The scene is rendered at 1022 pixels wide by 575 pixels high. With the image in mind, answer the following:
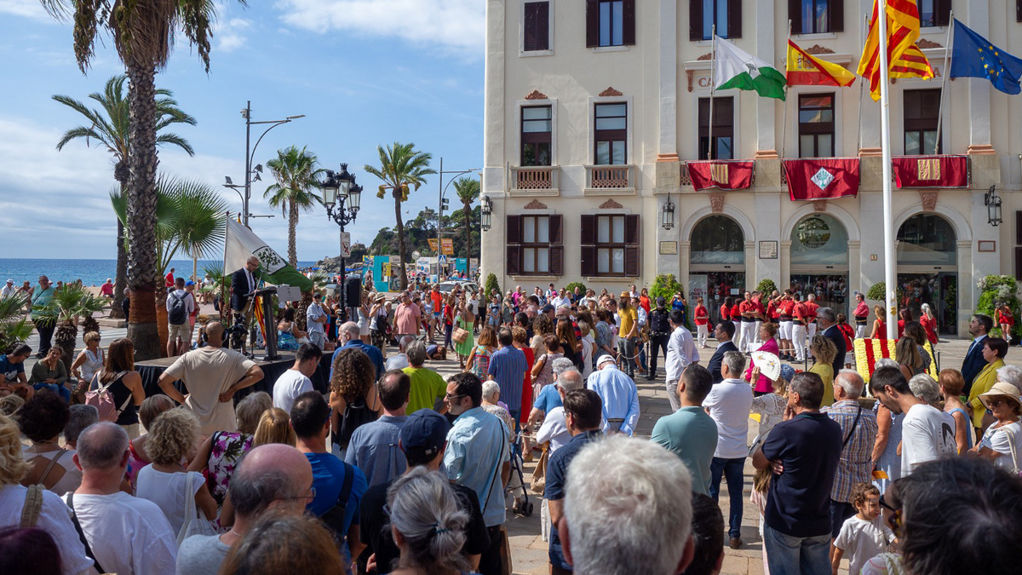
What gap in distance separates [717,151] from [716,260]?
3928 millimetres

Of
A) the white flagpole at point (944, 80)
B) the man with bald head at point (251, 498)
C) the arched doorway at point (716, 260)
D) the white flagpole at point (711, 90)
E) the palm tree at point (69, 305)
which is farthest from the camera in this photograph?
the arched doorway at point (716, 260)

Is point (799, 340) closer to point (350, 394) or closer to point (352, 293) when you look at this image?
point (352, 293)

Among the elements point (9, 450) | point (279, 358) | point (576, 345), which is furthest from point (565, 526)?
point (279, 358)

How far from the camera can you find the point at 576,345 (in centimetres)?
1012

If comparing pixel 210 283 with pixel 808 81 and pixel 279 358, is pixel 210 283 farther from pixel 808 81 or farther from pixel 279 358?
pixel 808 81

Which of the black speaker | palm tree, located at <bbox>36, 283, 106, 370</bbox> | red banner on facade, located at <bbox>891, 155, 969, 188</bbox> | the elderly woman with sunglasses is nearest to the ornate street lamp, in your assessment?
the black speaker

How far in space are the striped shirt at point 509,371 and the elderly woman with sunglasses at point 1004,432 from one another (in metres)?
4.41

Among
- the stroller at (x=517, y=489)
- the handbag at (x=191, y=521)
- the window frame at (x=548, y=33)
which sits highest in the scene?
the window frame at (x=548, y=33)

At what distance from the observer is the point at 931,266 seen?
955 inches

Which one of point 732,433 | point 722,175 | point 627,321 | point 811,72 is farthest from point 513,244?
point 732,433

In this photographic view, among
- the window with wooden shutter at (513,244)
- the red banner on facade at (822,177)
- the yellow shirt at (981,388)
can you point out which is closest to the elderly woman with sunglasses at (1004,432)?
the yellow shirt at (981,388)

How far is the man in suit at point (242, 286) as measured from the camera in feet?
36.9

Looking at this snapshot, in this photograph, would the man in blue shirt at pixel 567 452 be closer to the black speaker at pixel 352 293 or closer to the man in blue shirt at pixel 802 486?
the man in blue shirt at pixel 802 486

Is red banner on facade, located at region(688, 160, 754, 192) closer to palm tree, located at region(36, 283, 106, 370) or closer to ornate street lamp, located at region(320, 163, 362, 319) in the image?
ornate street lamp, located at region(320, 163, 362, 319)
